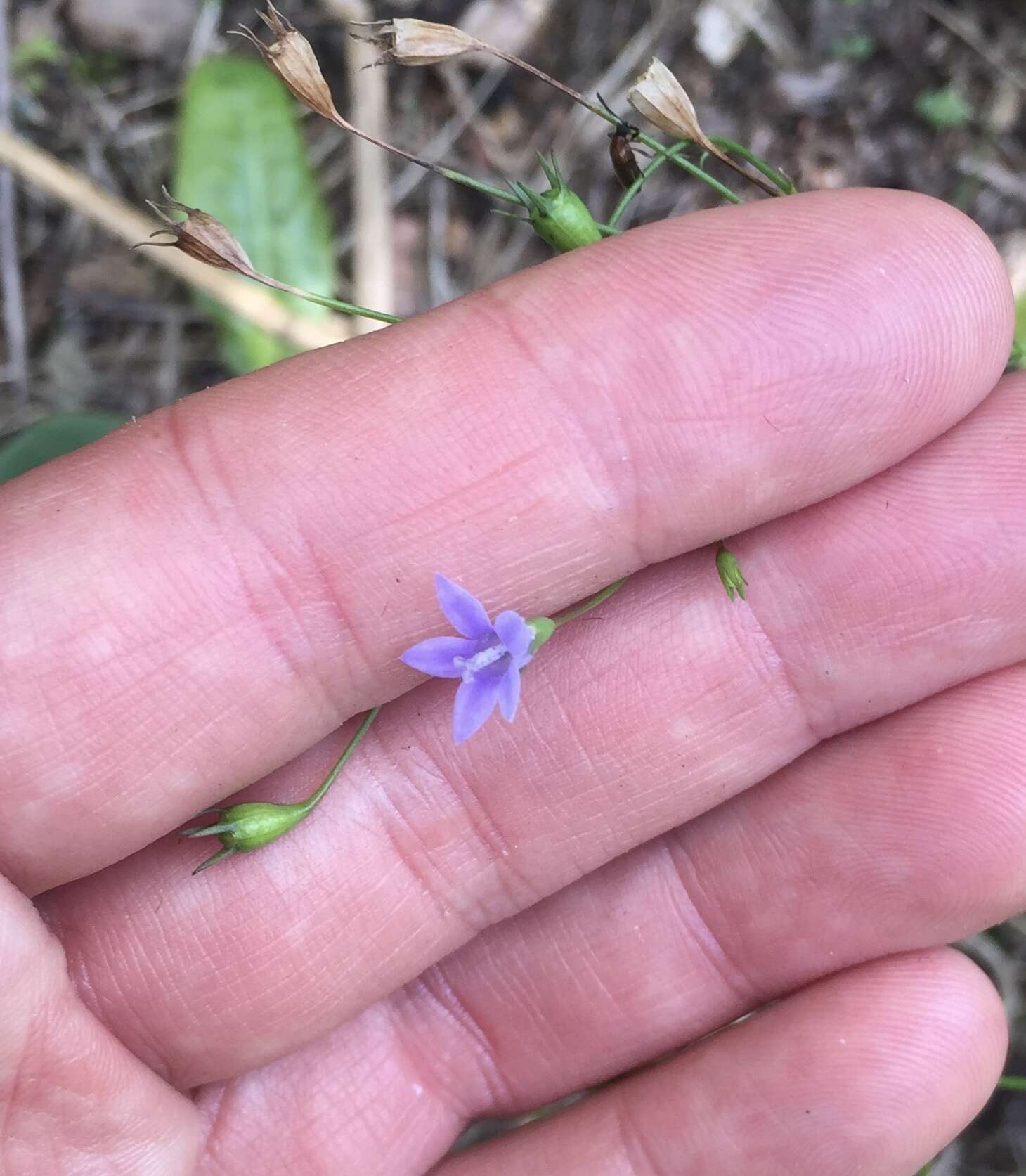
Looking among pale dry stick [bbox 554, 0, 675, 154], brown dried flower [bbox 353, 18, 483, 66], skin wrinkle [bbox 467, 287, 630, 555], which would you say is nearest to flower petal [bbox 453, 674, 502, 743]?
skin wrinkle [bbox 467, 287, 630, 555]

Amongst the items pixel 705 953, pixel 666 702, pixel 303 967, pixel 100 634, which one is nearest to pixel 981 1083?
pixel 705 953

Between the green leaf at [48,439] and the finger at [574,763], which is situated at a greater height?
the green leaf at [48,439]

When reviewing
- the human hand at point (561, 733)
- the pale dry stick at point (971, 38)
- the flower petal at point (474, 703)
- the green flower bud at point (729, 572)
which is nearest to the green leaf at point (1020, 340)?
the human hand at point (561, 733)

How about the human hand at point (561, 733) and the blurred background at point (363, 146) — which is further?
the blurred background at point (363, 146)

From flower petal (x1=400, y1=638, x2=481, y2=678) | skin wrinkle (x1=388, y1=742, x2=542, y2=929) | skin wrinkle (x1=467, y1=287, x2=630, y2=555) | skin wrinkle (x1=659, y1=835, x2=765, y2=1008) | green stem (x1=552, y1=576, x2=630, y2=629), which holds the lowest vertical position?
skin wrinkle (x1=659, y1=835, x2=765, y2=1008)

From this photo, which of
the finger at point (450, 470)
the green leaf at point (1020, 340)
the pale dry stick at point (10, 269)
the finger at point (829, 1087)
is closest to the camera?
the finger at point (450, 470)

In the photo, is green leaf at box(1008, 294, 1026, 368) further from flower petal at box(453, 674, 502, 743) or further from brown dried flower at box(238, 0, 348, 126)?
brown dried flower at box(238, 0, 348, 126)

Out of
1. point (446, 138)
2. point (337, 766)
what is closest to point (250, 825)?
point (337, 766)

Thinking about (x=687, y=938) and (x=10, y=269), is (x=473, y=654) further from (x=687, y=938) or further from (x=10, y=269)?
(x=10, y=269)

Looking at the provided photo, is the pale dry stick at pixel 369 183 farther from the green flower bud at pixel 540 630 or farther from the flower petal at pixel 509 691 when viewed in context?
the flower petal at pixel 509 691
